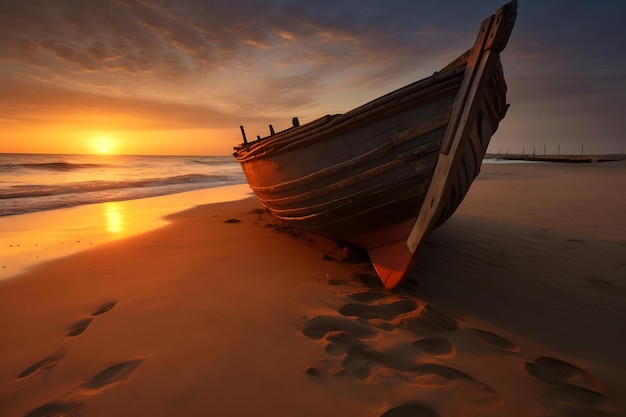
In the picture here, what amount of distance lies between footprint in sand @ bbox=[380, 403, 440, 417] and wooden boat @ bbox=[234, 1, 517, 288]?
145 cm

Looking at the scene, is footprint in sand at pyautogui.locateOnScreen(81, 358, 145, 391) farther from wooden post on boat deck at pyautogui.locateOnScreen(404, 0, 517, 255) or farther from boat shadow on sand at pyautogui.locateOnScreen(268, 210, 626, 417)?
wooden post on boat deck at pyautogui.locateOnScreen(404, 0, 517, 255)

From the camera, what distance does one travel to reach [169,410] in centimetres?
165

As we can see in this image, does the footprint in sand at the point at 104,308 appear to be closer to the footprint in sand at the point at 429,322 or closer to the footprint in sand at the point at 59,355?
the footprint in sand at the point at 59,355

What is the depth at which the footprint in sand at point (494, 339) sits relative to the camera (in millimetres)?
2321

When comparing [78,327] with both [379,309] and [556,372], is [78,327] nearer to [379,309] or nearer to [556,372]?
[379,309]

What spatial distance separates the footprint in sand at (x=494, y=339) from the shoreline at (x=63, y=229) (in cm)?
497

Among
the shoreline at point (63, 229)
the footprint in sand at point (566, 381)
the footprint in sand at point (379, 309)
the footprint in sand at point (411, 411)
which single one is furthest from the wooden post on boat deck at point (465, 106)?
the shoreline at point (63, 229)

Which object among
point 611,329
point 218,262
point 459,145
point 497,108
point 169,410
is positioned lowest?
point 611,329

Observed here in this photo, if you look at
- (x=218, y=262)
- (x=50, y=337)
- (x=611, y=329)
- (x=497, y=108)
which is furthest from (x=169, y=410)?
(x=497, y=108)

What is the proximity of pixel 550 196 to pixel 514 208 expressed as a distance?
9.35 ft

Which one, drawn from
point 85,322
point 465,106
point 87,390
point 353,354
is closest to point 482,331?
point 353,354

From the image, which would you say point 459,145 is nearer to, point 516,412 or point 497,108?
point 497,108

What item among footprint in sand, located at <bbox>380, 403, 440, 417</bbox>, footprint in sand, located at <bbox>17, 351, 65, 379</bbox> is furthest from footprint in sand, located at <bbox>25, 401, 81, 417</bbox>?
footprint in sand, located at <bbox>380, 403, 440, 417</bbox>

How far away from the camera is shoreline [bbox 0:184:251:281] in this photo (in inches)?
178
